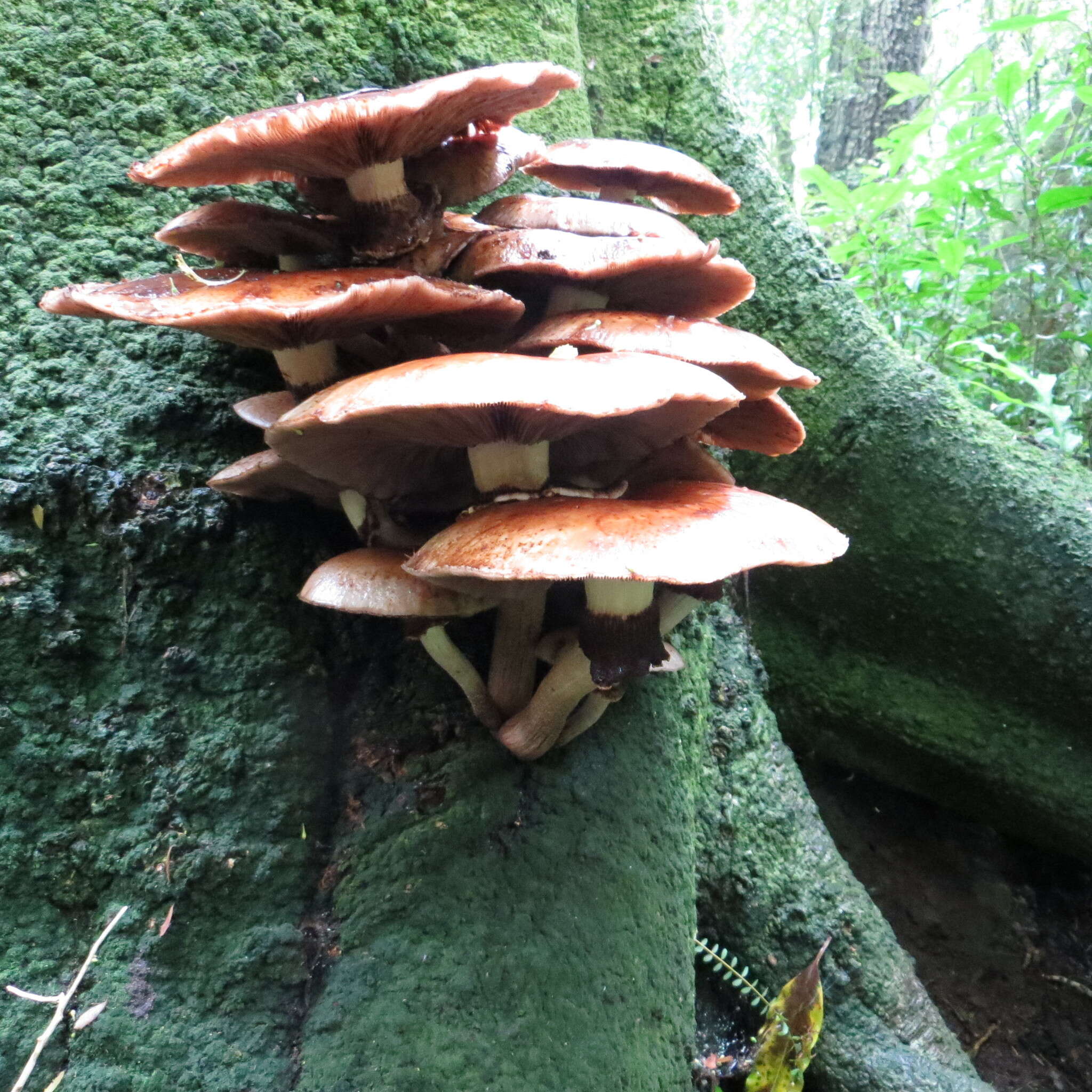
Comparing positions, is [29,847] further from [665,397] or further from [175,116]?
[175,116]

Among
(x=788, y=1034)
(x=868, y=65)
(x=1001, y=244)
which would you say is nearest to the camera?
(x=788, y=1034)

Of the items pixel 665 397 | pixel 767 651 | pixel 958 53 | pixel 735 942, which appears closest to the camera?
pixel 665 397

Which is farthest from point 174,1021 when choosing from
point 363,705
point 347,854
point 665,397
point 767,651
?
point 767,651

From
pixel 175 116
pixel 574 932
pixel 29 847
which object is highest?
pixel 175 116

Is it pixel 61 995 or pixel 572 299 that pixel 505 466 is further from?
pixel 61 995

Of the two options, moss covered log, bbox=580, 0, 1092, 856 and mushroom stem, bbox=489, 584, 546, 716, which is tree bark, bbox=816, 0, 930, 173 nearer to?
moss covered log, bbox=580, 0, 1092, 856

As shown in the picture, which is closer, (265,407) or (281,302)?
(281,302)

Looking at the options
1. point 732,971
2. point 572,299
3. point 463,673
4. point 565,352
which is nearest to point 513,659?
point 463,673

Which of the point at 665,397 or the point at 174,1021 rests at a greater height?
the point at 665,397
